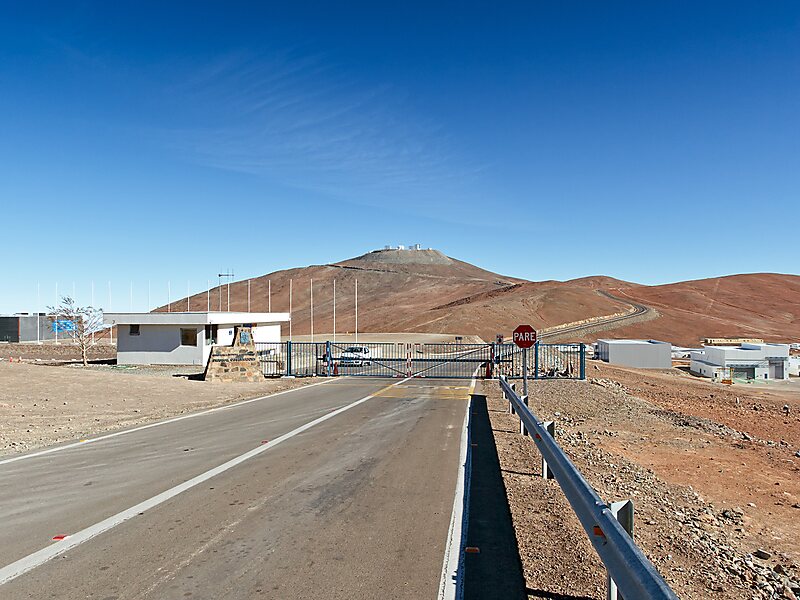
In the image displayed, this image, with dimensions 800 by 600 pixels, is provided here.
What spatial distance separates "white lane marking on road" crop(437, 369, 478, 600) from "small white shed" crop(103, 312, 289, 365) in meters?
32.5

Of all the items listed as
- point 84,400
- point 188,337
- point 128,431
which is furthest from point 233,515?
point 188,337

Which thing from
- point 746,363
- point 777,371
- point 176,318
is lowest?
point 777,371

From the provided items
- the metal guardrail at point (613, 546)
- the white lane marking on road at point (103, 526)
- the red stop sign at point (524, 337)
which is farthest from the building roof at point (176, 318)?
the metal guardrail at point (613, 546)

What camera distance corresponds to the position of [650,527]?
7.19 meters

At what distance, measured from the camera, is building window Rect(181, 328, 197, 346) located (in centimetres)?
3947

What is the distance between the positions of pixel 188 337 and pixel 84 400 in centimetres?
2320

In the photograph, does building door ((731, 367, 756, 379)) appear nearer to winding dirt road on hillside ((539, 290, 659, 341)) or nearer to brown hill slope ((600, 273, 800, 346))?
winding dirt road on hillside ((539, 290, 659, 341))

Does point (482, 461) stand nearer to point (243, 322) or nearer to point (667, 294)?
point (243, 322)

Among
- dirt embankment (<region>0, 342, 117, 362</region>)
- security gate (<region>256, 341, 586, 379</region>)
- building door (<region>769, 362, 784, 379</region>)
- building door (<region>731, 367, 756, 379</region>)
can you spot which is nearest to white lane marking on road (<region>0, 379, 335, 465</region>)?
security gate (<region>256, 341, 586, 379</region>)

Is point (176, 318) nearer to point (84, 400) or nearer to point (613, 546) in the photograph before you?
point (84, 400)

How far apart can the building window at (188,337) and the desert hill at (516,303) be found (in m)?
40.8

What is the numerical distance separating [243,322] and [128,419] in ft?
95.8

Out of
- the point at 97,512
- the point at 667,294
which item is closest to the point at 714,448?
the point at 97,512

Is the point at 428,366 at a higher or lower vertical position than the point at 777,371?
higher
